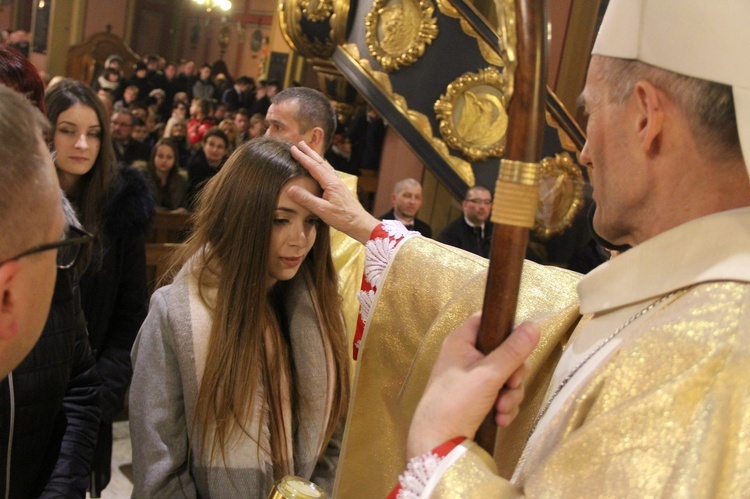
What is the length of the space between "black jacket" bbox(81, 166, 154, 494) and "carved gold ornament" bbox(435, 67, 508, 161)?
2737 mm

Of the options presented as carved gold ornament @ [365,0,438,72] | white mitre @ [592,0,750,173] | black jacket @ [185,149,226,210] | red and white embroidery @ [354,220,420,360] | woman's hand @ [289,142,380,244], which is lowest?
black jacket @ [185,149,226,210]

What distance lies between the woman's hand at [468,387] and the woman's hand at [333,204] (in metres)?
0.89

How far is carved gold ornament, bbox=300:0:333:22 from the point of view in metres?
5.18

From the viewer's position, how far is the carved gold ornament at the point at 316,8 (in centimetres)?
518

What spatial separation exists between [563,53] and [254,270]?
5.67 meters

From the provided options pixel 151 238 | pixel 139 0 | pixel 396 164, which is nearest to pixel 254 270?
pixel 151 238

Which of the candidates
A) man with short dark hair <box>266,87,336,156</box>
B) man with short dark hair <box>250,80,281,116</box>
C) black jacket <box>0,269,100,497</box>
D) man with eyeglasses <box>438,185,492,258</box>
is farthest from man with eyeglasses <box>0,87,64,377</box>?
man with short dark hair <box>250,80,281,116</box>

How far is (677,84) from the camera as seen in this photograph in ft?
3.42

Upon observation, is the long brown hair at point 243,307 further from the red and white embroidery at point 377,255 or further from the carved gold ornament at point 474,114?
the carved gold ornament at point 474,114

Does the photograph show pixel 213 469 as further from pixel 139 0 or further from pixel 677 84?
pixel 139 0

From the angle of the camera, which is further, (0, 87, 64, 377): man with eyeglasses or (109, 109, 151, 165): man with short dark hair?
(109, 109, 151, 165): man with short dark hair

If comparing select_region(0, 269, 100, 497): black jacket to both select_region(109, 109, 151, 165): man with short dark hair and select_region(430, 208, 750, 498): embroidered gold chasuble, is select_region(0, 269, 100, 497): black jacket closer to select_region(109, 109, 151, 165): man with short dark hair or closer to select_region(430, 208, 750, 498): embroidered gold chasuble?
select_region(430, 208, 750, 498): embroidered gold chasuble

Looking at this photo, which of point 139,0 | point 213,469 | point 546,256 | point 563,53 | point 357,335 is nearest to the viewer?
point 213,469

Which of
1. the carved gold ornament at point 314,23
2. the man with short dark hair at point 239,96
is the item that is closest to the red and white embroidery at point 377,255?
the carved gold ornament at point 314,23
